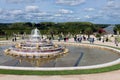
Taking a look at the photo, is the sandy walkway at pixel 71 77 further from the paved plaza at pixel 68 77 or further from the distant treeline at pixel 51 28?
the distant treeline at pixel 51 28

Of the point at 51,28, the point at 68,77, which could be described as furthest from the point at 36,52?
the point at 51,28

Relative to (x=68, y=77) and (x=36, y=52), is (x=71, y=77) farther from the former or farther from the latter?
(x=36, y=52)

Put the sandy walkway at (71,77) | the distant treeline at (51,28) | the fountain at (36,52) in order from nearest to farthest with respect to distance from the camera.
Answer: the sandy walkway at (71,77) → the fountain at (36,52) → the distant treeline at (51,28)

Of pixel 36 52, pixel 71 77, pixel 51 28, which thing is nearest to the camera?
pixel 71 77

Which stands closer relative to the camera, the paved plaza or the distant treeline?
the paved plaza

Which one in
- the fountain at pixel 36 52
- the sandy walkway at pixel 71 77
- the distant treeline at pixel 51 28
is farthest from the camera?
the distant treeline at pixel 51 28

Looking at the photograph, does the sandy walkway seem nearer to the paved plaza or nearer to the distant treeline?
the paved plaza

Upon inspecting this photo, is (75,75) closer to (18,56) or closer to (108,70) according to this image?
(108,70)

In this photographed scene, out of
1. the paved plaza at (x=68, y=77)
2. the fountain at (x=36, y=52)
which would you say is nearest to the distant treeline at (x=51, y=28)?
the fountain at (x=36, y=52)

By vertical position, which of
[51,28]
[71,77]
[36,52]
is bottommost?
[71,77]

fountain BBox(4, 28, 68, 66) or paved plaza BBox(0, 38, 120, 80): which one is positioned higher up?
fountain BBox(4, 28, 68, 66)

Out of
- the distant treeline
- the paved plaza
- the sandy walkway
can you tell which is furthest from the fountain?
the distant treeline

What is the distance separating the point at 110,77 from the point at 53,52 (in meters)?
12.5

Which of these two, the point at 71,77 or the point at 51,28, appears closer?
the point at 71,77
